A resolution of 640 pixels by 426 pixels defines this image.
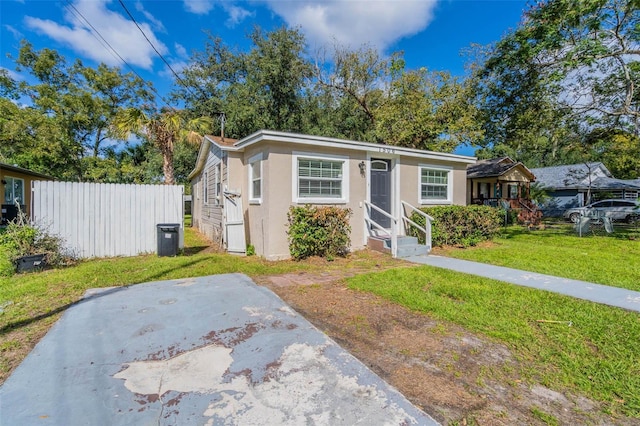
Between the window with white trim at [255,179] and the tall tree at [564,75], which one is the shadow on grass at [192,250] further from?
the tall tree at [564,75]

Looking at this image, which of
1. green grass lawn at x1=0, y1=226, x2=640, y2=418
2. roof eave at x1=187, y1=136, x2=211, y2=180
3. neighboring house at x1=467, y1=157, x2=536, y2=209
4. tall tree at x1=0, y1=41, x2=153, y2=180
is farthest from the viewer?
neighboring house at x1=467, y1=157, x2=536, y2=209

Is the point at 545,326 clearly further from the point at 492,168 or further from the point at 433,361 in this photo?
the point at 492,168

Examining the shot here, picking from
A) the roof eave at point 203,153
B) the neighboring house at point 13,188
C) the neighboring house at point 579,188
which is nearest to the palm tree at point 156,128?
the roof eave at point 203,153

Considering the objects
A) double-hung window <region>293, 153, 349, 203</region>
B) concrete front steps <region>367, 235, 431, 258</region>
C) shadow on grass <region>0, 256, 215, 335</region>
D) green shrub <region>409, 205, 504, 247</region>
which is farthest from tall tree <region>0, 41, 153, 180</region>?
green shrub <region>409, 205, 504, 247</region>

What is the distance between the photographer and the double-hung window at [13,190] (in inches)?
574

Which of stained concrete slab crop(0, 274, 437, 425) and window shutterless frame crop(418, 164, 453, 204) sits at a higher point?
window shutterless frame crop(418, 164, 453, 204)

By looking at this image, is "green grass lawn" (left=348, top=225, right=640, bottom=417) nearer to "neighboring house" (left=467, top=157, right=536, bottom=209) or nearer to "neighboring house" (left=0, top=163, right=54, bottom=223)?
"neighboring house" (left=467, top=157, right=536, bottom=209)

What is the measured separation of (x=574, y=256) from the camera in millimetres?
8164

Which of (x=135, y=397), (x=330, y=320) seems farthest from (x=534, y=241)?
(x=135, y=397)

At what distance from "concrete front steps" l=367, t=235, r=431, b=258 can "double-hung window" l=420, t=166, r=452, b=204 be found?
2.28 m

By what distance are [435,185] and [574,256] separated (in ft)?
14.5

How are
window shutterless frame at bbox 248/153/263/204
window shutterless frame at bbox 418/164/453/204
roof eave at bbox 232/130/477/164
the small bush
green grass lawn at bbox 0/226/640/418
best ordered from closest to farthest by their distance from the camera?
green grass lawn at bbox 0/226/640/418, the small bush, roof eave at bbox 232/130/477/164, window shutterless frame at bbox 248/153/263/204, window shutterless frame at bbox 418/164/453/204

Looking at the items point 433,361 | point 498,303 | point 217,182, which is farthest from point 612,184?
point 433,361

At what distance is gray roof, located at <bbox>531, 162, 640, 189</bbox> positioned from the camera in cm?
2261
